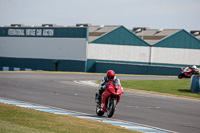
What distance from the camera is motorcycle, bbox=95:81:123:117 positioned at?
13.5 m

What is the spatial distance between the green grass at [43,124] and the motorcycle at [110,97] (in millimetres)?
1865

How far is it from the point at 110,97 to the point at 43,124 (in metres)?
3.65

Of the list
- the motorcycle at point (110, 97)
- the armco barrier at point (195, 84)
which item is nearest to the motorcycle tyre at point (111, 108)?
the motorcycle at point (110, 97)

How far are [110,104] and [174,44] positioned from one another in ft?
160

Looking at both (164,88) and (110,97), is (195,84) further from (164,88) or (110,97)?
(110,97)

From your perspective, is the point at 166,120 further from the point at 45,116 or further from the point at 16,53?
the point at 16,53

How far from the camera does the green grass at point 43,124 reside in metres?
9.38

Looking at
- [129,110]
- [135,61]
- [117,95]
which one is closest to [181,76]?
[135,61]

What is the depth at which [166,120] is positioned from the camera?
45.9 feet

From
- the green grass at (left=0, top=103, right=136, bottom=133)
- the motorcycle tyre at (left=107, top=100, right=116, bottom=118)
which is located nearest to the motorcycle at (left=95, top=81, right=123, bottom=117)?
the motorcycle tyre at (left=107, top=100, right=116, bottom=118)

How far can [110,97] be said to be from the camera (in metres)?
13.7

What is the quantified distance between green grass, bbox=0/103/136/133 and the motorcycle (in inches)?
73.4

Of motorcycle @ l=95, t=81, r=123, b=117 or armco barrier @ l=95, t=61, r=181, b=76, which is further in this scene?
armco barrier @ l=95, t=61, r=181, b=76

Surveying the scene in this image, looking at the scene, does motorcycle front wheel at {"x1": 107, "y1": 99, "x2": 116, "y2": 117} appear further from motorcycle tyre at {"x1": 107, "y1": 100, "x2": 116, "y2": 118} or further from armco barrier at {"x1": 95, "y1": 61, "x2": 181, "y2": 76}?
armco barrier at {"x1": 95, "y1": 61, "x2": 181, "y2": 76}
